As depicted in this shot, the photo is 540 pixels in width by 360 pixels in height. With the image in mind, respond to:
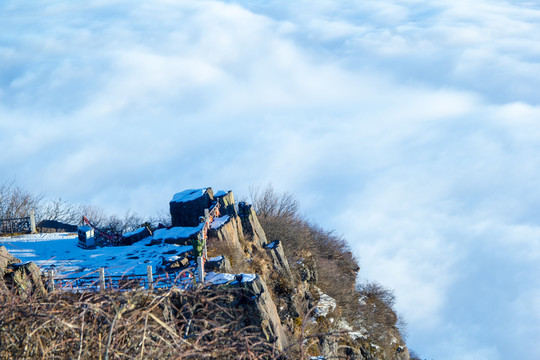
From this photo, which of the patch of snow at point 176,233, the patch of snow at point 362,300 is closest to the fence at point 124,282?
the patch of snow at point 176,233

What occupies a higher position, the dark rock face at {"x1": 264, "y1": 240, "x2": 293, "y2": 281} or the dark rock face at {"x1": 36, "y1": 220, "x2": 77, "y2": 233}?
the dark rock face at {"x1": 36, "y1": 220, "x2": 77, "y2": 233}

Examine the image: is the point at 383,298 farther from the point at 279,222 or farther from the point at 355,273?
the point at 279,222

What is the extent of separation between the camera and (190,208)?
25.1 meters

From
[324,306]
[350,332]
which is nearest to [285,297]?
[324,306]

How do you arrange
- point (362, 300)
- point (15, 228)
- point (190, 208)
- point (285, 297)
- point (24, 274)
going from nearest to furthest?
1. point (24, 274)
2. point (285, 297)
3. point (190, 208)
4. point (15, 228)
5. point (362, 300)

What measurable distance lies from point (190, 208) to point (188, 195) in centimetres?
115

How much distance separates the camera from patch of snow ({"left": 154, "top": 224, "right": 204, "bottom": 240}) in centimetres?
2334

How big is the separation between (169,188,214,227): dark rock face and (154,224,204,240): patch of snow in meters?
0.64

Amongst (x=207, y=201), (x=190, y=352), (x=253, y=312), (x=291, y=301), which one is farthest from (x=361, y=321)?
(x=190, y=352)

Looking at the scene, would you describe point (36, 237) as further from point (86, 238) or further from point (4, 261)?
point (4, 261)

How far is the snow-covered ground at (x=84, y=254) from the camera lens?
794 inches

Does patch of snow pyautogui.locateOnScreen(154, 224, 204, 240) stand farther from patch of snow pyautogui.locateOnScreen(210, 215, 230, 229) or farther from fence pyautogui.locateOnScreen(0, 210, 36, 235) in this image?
fence pyautogui.locateOnScreen(0, 210, 36, 235)

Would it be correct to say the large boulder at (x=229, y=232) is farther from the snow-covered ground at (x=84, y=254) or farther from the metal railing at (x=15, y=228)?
the metal railing at (x=15, y=228)

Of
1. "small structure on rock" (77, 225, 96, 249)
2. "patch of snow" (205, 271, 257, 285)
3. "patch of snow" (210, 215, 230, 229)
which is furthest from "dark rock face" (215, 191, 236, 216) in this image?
"patch of snow" (205, 271, 257, 285)
